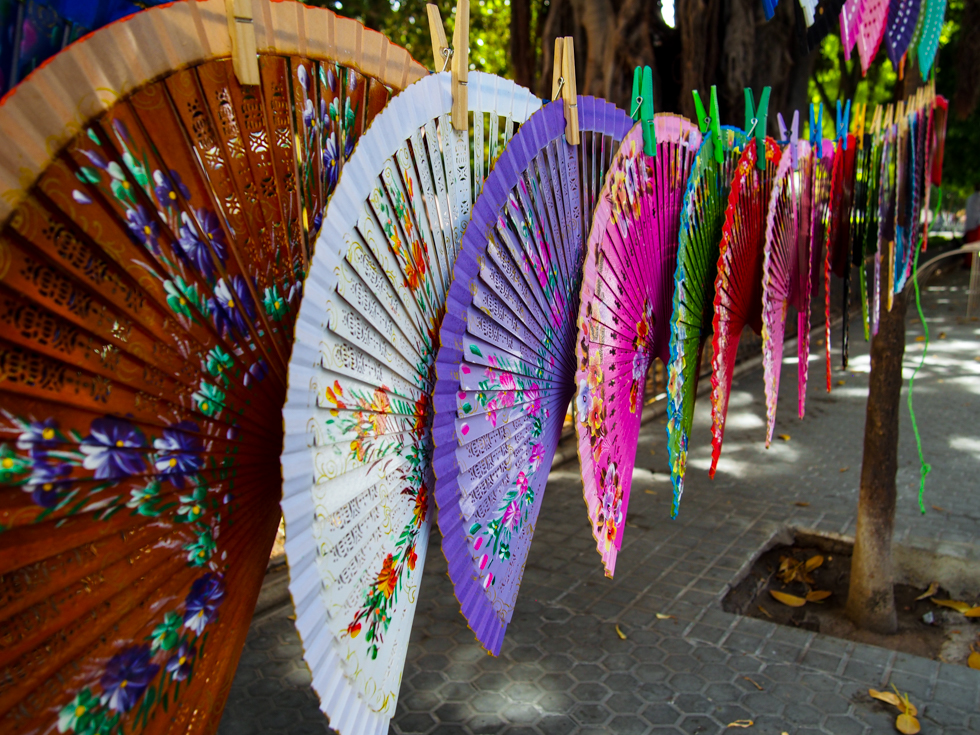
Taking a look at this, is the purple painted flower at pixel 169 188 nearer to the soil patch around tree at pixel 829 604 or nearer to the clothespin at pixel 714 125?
the clothespin at pixel 714 125

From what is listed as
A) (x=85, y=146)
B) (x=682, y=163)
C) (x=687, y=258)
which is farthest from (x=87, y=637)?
(x=682, y=163)

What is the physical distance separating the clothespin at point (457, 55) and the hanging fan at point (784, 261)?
34.2 inches

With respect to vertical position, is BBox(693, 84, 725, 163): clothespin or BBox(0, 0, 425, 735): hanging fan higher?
BBox(693, 84, 725, 163): clothespin

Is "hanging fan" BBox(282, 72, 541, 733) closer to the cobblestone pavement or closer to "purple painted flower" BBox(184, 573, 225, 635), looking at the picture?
"purple painted flower" BBox(184, 573, 225, 635)

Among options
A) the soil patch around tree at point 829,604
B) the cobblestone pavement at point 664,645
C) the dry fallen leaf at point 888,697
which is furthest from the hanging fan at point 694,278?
the soil patch around tree at point 829,604

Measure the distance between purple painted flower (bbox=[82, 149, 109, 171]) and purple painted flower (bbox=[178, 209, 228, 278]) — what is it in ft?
0.25

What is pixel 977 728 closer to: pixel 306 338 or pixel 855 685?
pixel 855 685

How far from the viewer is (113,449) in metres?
0.55

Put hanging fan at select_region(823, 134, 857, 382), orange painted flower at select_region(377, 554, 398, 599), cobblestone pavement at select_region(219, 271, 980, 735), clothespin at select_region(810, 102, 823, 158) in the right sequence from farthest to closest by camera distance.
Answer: cobblestone pavement at select_region(219, 271, 980, 735) < hanging fan at select_region(823, 134, 857, 382) < clothespin at select_region(810, 102, 823, 158) < orange painted flower at select_region(377, 554, 398, 599)

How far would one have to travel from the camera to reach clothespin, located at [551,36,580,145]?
102cm

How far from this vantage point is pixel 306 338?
1.99 feet

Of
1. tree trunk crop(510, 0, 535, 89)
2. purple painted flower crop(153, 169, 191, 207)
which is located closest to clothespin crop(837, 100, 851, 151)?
purple painted flower crop(153, 169, 191, 207)

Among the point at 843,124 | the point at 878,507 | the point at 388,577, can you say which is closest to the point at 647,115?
the point at 388,577

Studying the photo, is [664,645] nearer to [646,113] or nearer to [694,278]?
[694,278]
